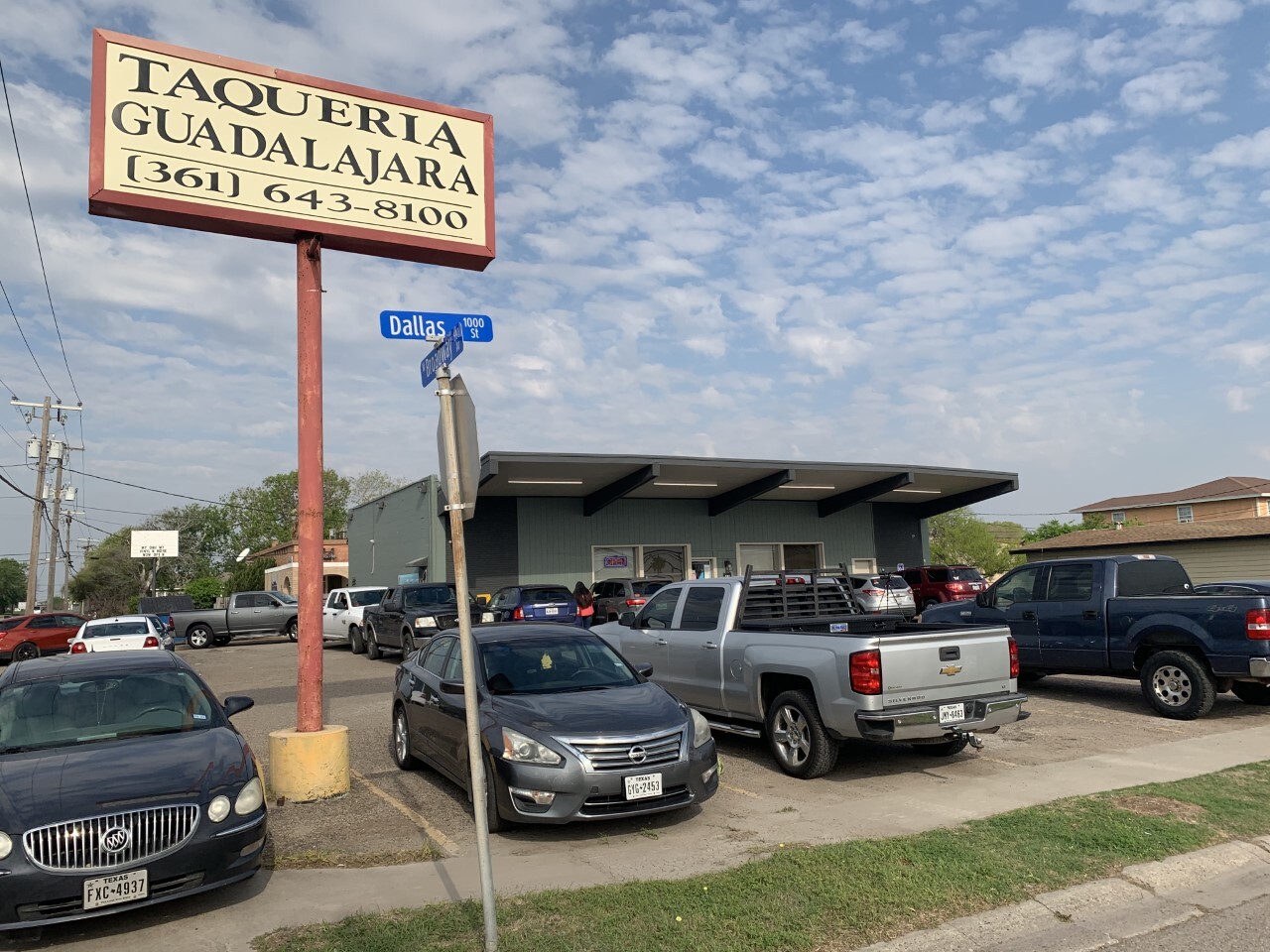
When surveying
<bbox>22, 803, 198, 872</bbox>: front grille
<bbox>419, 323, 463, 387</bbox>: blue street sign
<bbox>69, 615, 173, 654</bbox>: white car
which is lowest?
<bbox>22, 803, 198, 872</bbox>: front grille

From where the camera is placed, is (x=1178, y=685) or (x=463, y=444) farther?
(x=1178, y=685)

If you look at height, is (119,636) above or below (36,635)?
above

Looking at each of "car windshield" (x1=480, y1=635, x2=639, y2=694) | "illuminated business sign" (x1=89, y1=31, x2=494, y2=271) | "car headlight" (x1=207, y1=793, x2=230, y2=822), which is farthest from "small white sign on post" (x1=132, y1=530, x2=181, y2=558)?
"car headlight" (x1=207, y1=793, x2=230, y2=822)

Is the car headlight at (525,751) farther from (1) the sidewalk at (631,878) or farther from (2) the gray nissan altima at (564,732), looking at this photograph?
(1) the sidewalk at (631,878)

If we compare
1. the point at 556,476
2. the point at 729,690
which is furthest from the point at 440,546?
the point at 729,690

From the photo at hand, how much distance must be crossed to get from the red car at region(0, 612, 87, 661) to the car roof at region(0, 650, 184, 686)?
2425 cm

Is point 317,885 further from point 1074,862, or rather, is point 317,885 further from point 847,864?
point 1074,862

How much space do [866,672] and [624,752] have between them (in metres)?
2.26

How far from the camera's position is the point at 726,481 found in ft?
99.6

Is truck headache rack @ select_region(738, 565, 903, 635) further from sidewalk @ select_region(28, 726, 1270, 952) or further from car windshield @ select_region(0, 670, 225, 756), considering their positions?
car windshield @ select_region(0, 670, 225, 756)

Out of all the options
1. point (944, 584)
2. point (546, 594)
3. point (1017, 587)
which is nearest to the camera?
point (1017, 587)

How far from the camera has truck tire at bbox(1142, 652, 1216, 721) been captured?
10336mm

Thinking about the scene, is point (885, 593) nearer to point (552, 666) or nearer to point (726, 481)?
point (726, 481)

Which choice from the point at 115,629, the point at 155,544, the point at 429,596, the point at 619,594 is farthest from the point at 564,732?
the point at 155,544
